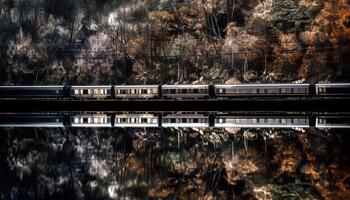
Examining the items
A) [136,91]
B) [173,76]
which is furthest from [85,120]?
[173,76]

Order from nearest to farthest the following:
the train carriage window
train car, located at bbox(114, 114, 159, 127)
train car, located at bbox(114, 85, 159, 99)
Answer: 1. train car, located at bbox(114, 114, 159, 127)
2. the train carriage window
3. train car, located at bbox(114, 85, 159, 99)

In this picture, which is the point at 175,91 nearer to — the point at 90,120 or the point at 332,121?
the point at 90,120

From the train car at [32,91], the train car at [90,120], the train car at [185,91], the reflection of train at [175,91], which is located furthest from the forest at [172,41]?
the train car at [90,120]

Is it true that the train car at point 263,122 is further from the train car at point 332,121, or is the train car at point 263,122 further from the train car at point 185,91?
the train car at point 185,91

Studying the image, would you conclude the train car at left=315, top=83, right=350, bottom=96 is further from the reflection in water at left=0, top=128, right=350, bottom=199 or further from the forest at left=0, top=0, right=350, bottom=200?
the reflection in water at left=0, top=128, right=350, bottom=199

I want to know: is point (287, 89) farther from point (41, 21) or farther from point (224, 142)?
point (41, 21)

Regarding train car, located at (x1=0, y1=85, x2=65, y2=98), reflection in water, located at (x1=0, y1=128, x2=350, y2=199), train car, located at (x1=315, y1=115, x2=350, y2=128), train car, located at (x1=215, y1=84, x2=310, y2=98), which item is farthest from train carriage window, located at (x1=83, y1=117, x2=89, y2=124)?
train car, located at (x1=315, y1=115, x2=350, y2=128)
